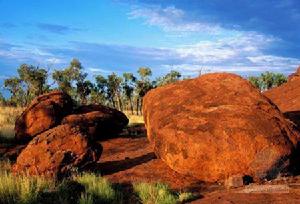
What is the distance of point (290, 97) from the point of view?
23.7 m

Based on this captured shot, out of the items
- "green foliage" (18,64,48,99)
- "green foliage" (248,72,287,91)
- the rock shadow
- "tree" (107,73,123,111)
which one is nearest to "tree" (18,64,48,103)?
"green foliage" (18,64,48,99)

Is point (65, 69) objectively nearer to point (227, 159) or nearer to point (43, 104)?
point (43, 104)

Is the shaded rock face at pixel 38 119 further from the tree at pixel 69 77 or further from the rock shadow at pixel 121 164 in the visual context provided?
the tree at pixel 69 77

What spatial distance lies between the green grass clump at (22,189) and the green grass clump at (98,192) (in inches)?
32.9

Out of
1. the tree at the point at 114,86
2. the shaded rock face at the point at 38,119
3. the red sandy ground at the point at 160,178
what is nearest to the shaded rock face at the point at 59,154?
the red sandy ground at the point at 160,178

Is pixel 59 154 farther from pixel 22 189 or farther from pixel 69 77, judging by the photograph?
pixel 69 77

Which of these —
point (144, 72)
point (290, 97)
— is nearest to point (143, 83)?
point (144, 72)

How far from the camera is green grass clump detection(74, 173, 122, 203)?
11.7 meters

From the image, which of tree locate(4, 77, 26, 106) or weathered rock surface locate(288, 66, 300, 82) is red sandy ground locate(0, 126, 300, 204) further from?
tree locate(4, 77, 26, 106)

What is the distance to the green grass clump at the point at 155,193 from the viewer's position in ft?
36.1

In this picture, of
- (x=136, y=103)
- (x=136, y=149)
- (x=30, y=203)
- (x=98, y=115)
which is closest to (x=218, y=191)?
(x=30, y=203)

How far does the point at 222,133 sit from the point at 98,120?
9.95 metres

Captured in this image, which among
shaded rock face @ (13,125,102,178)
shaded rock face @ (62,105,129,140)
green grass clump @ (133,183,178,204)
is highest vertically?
shaded rock face @ (62,105,129,140)

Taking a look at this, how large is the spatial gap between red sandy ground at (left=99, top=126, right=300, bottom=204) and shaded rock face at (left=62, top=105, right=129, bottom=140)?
6.75 feet
